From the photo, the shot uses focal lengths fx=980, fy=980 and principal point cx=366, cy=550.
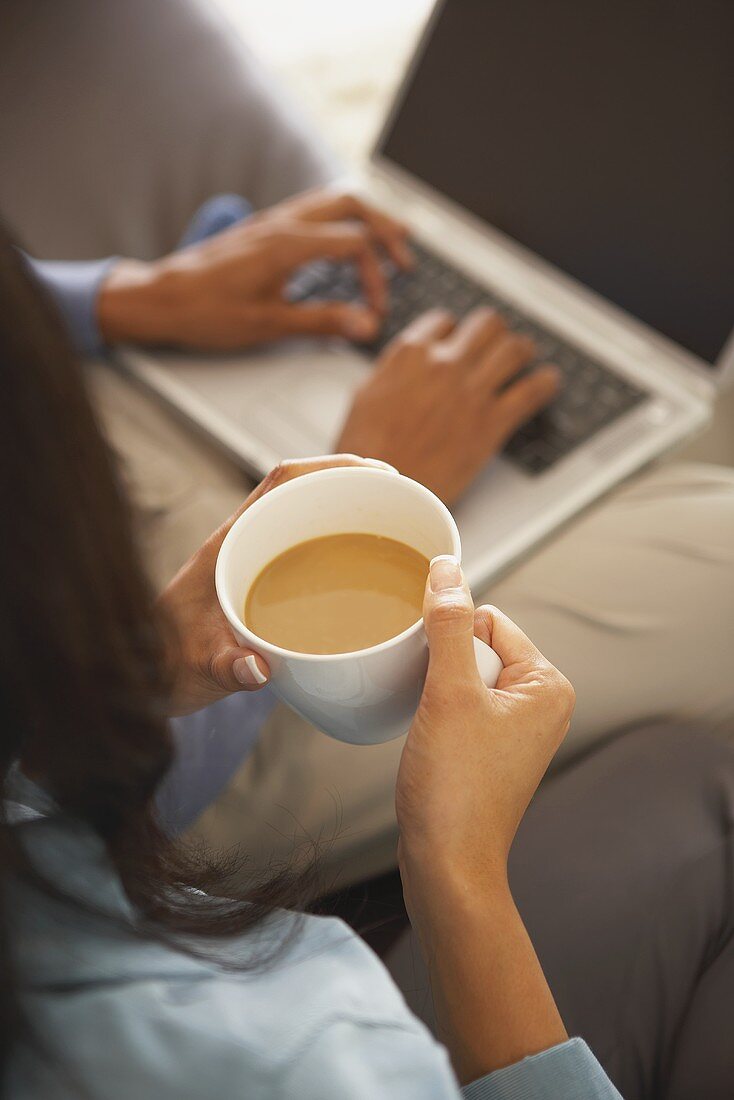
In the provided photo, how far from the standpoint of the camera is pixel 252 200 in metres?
1.24

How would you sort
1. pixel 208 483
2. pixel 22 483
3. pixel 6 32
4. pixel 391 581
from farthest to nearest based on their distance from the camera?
1. pixel 6 32
2. pixel 208 483
3. pixel 391 581
4. pixel 22 483

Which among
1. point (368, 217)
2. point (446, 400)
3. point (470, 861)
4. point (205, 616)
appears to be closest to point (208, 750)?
point (205, 616)

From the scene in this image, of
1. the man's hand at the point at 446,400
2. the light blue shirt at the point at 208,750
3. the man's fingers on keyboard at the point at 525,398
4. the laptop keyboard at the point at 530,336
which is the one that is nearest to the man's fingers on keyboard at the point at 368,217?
the laptop keyboard at the point at 530,336

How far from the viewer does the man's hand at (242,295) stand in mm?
1000

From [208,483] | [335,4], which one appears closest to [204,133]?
[208,483]

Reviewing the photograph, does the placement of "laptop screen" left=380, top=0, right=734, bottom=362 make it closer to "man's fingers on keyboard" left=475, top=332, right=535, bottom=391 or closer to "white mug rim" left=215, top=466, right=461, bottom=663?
"man's fingers on keyboard" left=475, top=332, right=535, bottom=391

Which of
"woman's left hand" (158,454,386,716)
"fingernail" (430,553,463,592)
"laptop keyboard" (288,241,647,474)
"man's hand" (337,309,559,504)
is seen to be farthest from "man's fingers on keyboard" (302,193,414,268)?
"fingernail" (430,553,463,592)

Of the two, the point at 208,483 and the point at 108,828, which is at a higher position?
the point at 108,828

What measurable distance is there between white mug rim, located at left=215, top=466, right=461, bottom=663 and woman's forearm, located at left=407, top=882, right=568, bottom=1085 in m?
0.14

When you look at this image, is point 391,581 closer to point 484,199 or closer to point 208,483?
point 208,483

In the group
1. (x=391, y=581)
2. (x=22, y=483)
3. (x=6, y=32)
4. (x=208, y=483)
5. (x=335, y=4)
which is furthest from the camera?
(x=335, y=4)

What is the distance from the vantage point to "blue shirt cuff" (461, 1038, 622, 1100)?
495 mm

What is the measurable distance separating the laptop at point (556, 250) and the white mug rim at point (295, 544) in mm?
318

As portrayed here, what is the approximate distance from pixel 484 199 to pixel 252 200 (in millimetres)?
336
